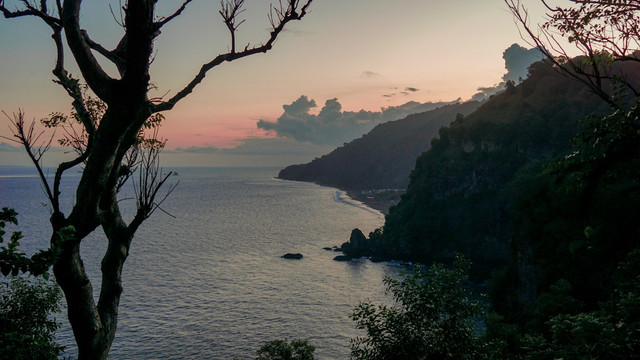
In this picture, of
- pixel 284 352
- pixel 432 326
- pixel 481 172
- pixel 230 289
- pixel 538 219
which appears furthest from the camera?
pixel 481 172

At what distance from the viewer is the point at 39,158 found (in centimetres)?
832

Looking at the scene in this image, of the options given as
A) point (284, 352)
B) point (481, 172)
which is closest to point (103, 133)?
point (284, 352)

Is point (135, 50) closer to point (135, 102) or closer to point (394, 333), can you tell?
point (135, 102)

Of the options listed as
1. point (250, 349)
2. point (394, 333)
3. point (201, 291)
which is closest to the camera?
point (394, 333)

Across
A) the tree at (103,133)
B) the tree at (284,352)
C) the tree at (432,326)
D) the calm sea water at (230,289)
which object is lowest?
the calm sea water at (230,289)

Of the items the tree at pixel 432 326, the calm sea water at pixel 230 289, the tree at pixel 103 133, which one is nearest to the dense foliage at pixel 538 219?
the tree at pixel 432 326

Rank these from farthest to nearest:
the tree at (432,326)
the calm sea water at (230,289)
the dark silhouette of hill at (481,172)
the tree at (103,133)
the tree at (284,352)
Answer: the dark silhouette of hill at (481,172)
the calm sea water at (230,289)
the tree at (284,352)
the tree at (432,326)
the tree at (103,133)

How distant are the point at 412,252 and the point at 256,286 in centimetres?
4371

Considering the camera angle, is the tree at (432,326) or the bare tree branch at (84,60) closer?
the bare tree branch at (84,60)

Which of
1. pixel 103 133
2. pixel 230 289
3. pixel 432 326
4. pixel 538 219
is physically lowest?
pixel 230 289

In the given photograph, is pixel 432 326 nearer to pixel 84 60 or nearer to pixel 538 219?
pixel 84 60

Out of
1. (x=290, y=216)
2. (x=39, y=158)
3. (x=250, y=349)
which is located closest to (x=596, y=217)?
(x=250, y=349)

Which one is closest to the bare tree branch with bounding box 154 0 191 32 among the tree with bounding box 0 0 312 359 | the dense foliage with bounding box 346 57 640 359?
the tree with bounding box 0 0 312 359

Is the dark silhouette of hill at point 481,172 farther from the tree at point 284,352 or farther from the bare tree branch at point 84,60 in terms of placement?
the bare tree branch at point 84,60
